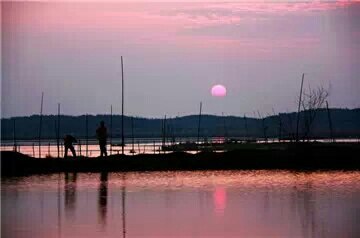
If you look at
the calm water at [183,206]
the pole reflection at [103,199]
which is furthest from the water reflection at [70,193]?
the pole reflection at [103,199]

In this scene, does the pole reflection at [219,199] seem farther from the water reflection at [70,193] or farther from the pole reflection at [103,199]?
the water reflection at [70,193]

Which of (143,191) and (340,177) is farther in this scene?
(340,177)

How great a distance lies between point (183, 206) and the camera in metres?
15.0

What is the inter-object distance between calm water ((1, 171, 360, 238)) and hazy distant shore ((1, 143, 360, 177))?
343 cm

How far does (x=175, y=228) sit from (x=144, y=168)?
1448cm

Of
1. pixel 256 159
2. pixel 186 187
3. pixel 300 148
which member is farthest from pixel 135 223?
pixel 300 148

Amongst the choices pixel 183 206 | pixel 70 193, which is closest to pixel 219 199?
pixel 183 206

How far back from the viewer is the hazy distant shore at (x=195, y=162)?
26.0m

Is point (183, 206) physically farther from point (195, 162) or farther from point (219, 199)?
point (195, 162)

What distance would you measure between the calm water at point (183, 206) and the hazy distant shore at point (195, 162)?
3.43 meters

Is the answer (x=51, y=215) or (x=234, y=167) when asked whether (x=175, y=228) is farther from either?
(x=234, y=167)

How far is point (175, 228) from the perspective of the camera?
12180mm

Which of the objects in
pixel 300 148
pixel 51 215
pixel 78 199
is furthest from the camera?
pixel 300 148

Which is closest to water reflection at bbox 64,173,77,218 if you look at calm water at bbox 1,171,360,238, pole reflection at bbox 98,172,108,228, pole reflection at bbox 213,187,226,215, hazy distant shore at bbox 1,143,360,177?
calm water at bbox 1,171,360,238
